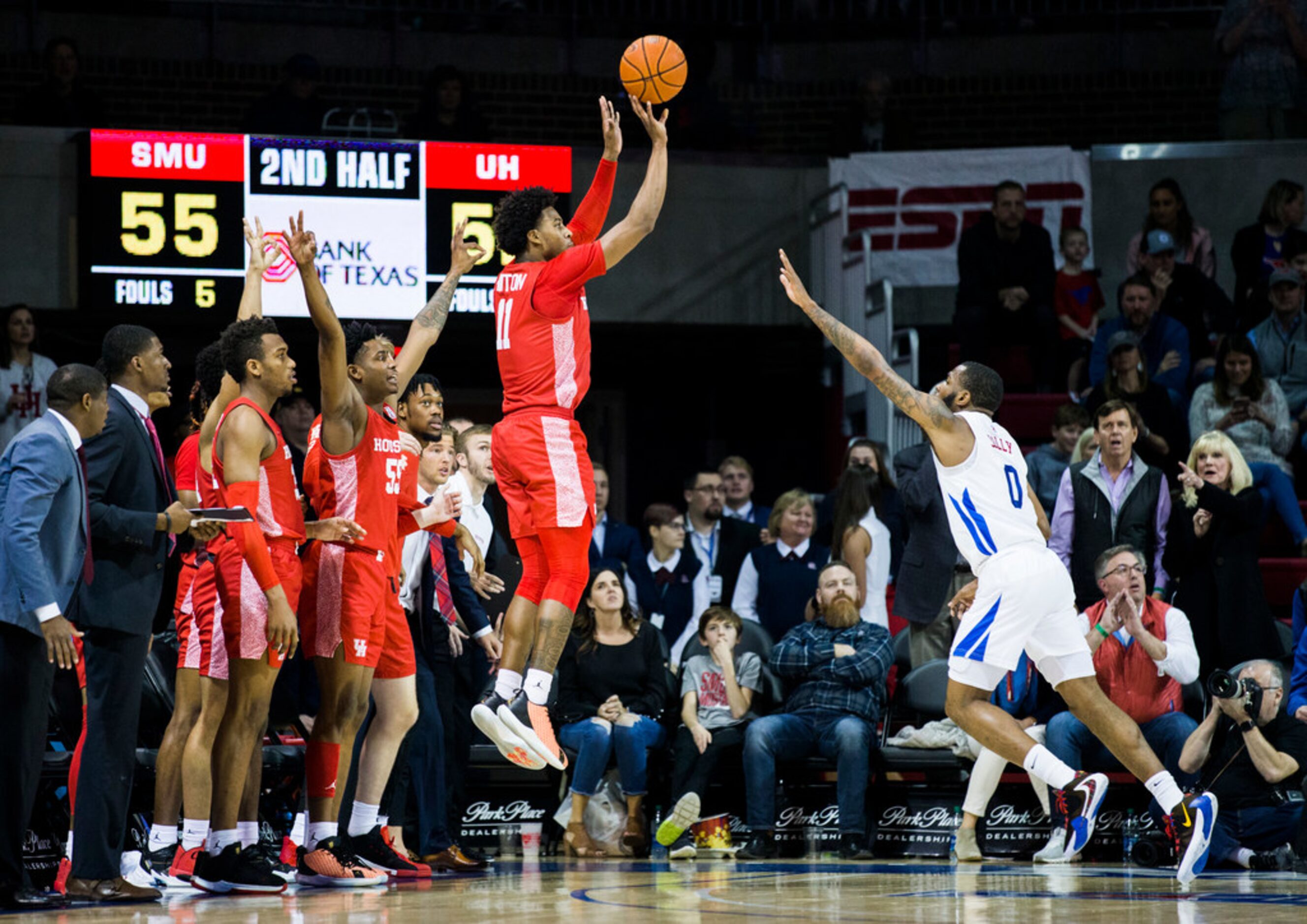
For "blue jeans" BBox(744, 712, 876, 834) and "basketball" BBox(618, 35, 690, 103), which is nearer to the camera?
"basketball" BBox(618, 35, 690, 103)

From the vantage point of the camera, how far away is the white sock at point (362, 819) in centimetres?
738

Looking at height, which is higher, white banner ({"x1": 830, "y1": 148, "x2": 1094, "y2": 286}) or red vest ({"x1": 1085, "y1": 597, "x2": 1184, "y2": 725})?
white banner ({"x1": 830, "y1": 148, "x2": 1094, "y2": 286})

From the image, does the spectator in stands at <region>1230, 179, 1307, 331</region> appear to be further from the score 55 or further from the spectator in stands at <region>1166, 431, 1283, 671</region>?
the score 55

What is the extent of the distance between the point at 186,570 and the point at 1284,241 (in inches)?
349

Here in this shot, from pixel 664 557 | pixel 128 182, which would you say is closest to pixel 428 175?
pixel 128 182

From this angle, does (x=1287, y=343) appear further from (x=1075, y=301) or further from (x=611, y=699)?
(x=611, y=699)

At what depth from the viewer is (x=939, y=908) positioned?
6289 mm

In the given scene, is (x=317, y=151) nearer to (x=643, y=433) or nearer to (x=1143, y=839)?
(x=643, y=433)

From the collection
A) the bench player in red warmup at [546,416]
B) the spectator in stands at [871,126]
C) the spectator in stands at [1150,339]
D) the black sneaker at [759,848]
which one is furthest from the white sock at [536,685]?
the spectator in stands at [871,126]

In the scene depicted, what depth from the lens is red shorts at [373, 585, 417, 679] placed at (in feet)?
24.1

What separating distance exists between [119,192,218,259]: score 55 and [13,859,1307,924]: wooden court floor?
562 centimetres

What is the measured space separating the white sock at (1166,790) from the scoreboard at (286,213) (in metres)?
6.31

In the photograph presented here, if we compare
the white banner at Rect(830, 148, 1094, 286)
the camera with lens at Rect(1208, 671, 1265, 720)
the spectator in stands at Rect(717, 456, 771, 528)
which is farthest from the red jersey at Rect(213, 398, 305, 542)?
the white banner at Rect(830, 148, 1094, 286)

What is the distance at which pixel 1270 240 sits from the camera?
12.9m
